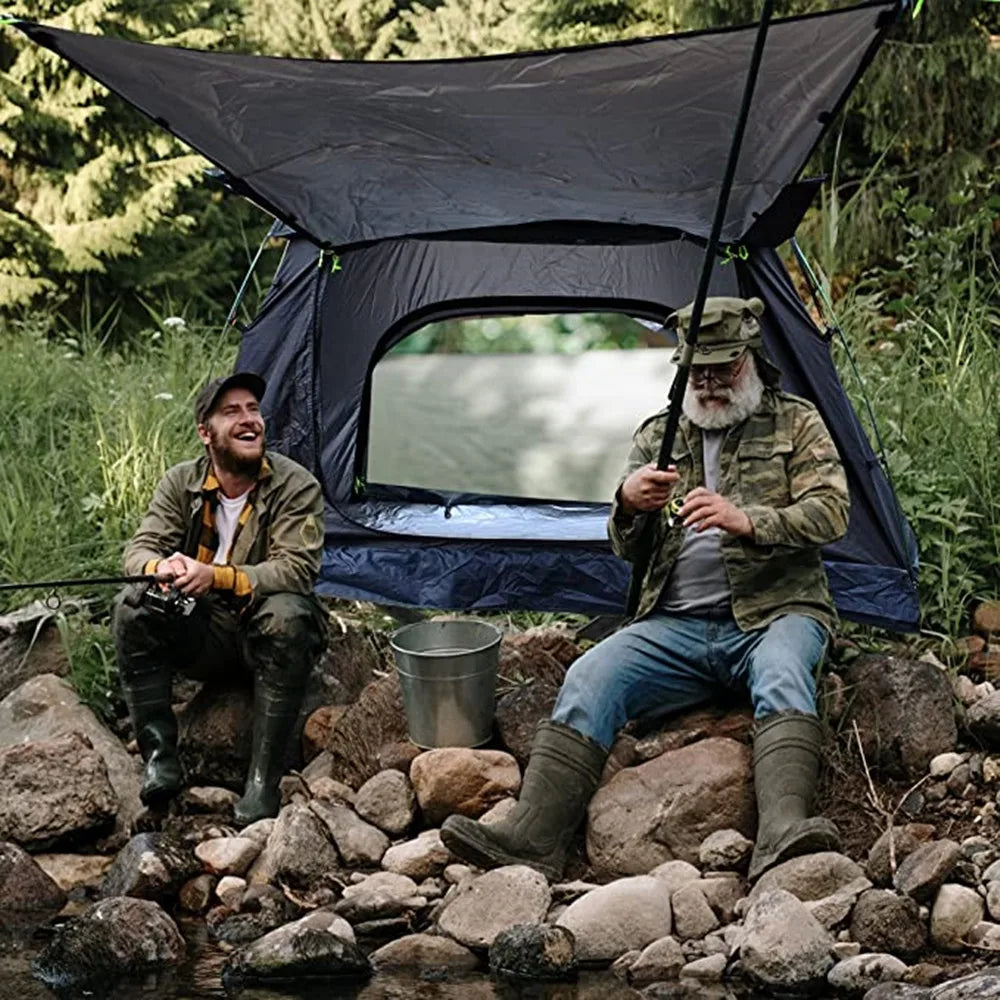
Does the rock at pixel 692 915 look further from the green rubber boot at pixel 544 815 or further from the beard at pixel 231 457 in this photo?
the beard at pixel 231 457

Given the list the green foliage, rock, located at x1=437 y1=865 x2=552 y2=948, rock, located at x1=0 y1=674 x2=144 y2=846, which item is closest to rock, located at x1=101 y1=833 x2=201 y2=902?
rock, located at x1=0 y1=674 x2=144 y2=846

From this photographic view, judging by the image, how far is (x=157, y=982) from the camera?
3.73m

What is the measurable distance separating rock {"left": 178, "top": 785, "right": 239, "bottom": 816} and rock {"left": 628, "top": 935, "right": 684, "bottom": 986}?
143 cm

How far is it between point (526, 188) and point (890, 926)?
2.42m

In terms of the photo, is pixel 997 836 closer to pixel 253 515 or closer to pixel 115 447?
pixel 253 515

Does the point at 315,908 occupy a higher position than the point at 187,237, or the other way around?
the point at 187,237

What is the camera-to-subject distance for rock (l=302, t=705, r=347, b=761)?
4.86 m

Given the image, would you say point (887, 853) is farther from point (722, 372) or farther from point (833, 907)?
point (722, 372)

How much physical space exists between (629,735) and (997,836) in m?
0.95

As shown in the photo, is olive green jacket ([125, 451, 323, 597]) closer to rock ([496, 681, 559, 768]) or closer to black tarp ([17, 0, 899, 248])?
rock ([496, 681, 559, 768])

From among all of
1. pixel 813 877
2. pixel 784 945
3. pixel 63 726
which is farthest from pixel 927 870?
pixel 63 726

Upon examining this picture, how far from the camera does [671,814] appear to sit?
4098 millimetres

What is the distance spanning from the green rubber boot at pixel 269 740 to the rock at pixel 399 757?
0.27m

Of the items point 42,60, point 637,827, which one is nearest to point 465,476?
point 637,827
